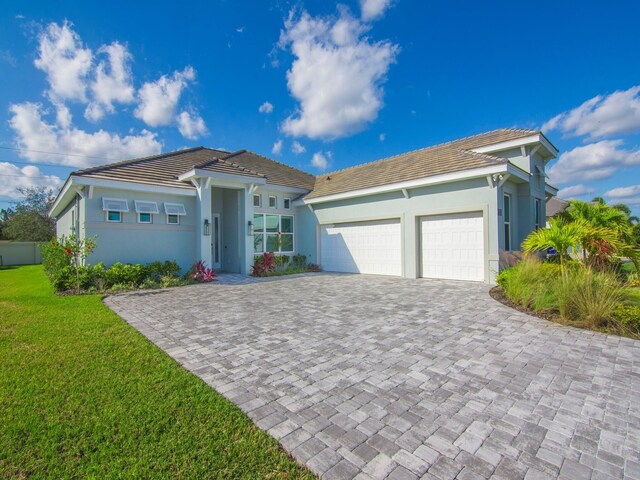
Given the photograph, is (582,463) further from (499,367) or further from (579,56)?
(579,56)

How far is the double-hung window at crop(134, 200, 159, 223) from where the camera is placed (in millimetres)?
11891

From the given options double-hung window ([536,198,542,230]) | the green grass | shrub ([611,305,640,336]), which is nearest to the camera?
the green grass

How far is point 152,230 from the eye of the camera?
39.8 feet

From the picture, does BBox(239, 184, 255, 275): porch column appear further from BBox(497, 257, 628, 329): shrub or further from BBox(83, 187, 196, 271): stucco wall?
BBox(497, 257, 628, 329): shrub

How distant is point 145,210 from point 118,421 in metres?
10.8

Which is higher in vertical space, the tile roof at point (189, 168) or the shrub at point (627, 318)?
the tile roof at point (189, 168)

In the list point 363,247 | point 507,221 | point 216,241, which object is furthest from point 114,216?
point 507,221

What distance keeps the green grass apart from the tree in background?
36711mm

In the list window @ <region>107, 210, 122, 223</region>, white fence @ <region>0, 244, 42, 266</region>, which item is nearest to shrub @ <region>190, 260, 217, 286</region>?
window @ <region>107, 210, 122, 223</region>

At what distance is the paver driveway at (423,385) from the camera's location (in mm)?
2389

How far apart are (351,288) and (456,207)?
4.93 meters

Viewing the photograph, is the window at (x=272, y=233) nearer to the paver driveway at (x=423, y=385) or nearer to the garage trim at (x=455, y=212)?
the garage trim at (x=455, y=212)

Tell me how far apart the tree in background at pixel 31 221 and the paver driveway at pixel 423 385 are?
37.5 meters

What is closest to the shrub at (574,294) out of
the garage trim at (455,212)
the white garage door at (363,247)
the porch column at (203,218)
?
the garage trim at (455,212)
